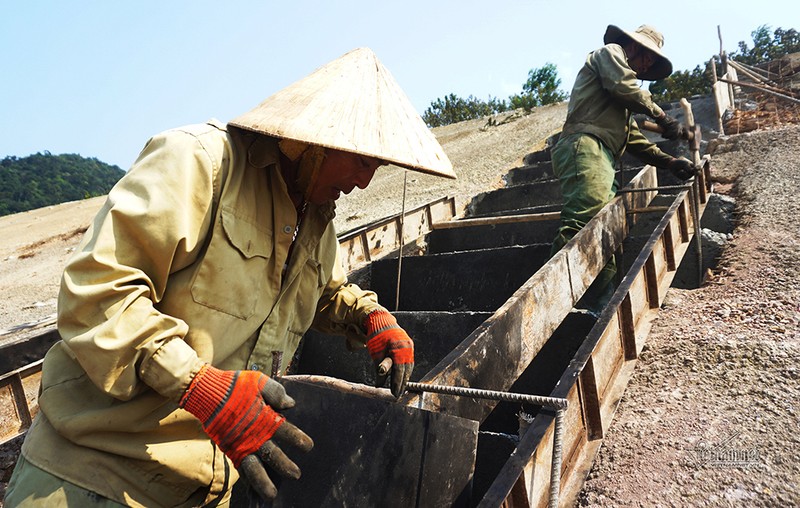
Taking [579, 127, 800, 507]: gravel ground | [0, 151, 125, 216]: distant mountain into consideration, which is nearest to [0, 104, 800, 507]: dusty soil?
[579, 127, 800, 507]: gravel ground

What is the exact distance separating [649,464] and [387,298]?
123 inches

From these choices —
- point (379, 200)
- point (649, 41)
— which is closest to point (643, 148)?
point (649, 41)

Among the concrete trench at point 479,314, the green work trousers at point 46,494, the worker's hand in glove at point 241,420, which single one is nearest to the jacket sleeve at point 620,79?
the concrete trench at point 479,314

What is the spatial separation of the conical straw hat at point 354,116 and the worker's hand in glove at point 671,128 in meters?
4.02

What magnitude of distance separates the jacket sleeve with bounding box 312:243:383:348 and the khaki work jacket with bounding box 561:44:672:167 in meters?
3.24

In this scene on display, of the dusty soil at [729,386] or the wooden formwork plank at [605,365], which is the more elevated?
the wooden formwork plank at [605,365]

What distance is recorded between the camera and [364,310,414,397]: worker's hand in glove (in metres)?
1.98

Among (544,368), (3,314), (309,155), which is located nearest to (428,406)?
(309,155)

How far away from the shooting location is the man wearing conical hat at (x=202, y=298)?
1.40 meters

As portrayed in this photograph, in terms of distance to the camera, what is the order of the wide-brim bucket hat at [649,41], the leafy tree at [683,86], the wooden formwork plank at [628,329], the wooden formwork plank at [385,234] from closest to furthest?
1. the wooden formwork plank at [628,329]
2. the wide-brim bucket hat at [649,41]
3. the wooden formwork plank at [385,234]
4. the leafy tree at [683,86]

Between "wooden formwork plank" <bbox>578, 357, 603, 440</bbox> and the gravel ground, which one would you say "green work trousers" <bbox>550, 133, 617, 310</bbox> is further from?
"wooden formwork plank" <bbox>578, 357, 603, 440</bbox>

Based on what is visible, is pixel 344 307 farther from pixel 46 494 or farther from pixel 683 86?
pixel 683 86

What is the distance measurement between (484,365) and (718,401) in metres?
1.51

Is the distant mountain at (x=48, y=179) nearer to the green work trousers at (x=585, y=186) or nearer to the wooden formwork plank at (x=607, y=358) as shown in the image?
the green work trousers at (x=585, y=186)
